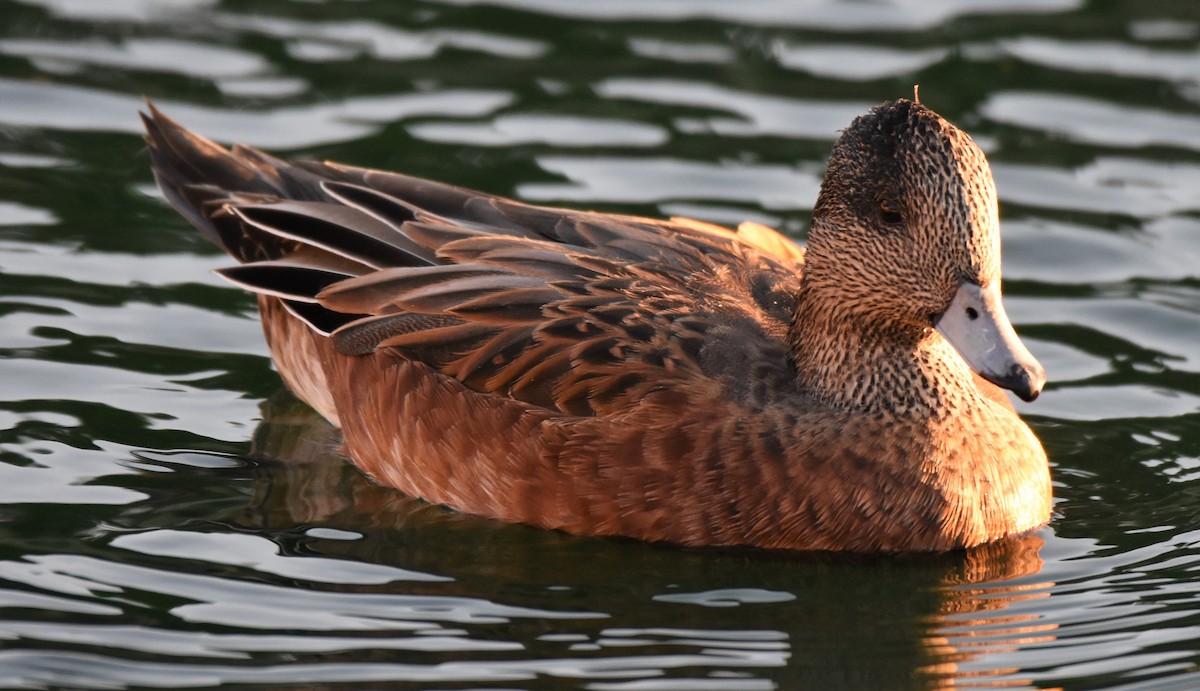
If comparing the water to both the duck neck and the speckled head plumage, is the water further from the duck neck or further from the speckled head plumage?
the speckled head plumage

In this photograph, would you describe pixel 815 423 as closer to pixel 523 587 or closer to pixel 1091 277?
pixel 523 587

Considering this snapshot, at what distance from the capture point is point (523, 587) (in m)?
7.51

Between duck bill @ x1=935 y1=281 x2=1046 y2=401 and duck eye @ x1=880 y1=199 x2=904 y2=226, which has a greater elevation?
duck eye @ x1=880 y1=199 x2=904 y2=226

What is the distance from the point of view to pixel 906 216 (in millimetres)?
7598

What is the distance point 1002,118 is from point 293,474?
581 cm

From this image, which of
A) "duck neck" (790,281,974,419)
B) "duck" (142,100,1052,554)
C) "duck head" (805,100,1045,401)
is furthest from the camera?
"duck neck" (790,281,974,419)

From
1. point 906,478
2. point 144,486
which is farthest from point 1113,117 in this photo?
point 144,486

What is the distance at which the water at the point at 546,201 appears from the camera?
6977 mm

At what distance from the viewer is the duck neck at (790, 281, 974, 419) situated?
26.1ft

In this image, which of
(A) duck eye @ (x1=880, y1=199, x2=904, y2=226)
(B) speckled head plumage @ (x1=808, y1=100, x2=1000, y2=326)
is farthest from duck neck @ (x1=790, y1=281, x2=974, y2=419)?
(A) duck eye @ (x1=880, y1=199, x2=904, y2=226)

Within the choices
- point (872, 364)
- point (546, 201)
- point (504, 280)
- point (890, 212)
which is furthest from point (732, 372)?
point (546, 201)

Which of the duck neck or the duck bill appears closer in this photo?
the duck bill

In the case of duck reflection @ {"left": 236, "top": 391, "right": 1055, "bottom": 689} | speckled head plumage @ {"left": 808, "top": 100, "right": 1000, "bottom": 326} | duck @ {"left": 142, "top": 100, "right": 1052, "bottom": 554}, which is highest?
speckled head plumage @ {"left": 808, "top": 100, "right": 1000, "bottom": 326}

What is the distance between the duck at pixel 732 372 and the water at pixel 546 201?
0.19 m
